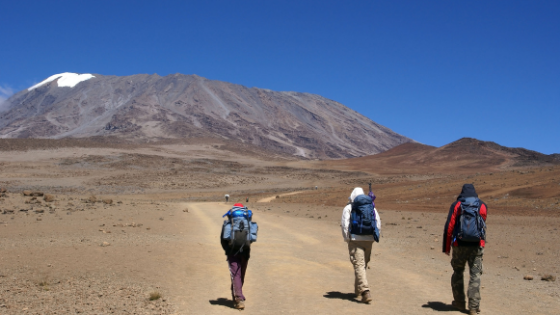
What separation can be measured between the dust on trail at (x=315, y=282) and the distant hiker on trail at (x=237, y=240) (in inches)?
Result: 14.0

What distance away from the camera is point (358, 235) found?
7363 mm

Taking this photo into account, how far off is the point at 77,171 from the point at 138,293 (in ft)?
210

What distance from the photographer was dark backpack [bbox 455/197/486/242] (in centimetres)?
661

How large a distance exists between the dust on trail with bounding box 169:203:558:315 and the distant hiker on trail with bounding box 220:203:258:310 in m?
0.36

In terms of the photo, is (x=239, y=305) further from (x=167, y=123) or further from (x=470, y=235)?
(x=167, y=123)

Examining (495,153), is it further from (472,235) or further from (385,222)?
(472,235)

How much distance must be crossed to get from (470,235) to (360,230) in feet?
5.19

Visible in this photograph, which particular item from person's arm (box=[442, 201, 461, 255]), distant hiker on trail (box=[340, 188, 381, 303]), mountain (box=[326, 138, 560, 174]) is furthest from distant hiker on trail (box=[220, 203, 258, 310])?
mountain (box=[326, 138, 560, 174])

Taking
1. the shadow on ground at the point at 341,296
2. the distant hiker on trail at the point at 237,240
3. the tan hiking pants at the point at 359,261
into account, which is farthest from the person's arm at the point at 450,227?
the distant hiker on trail at the point at 237,240

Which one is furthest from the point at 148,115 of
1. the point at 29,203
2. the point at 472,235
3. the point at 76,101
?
the point at 472,235

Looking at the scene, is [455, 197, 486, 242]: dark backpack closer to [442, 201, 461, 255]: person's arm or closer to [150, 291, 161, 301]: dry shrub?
[442, 201, 461, 255]: person's arm

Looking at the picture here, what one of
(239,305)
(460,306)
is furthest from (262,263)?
(460,306)

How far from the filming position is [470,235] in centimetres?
660

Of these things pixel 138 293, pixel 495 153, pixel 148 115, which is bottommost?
pixel 138 293
